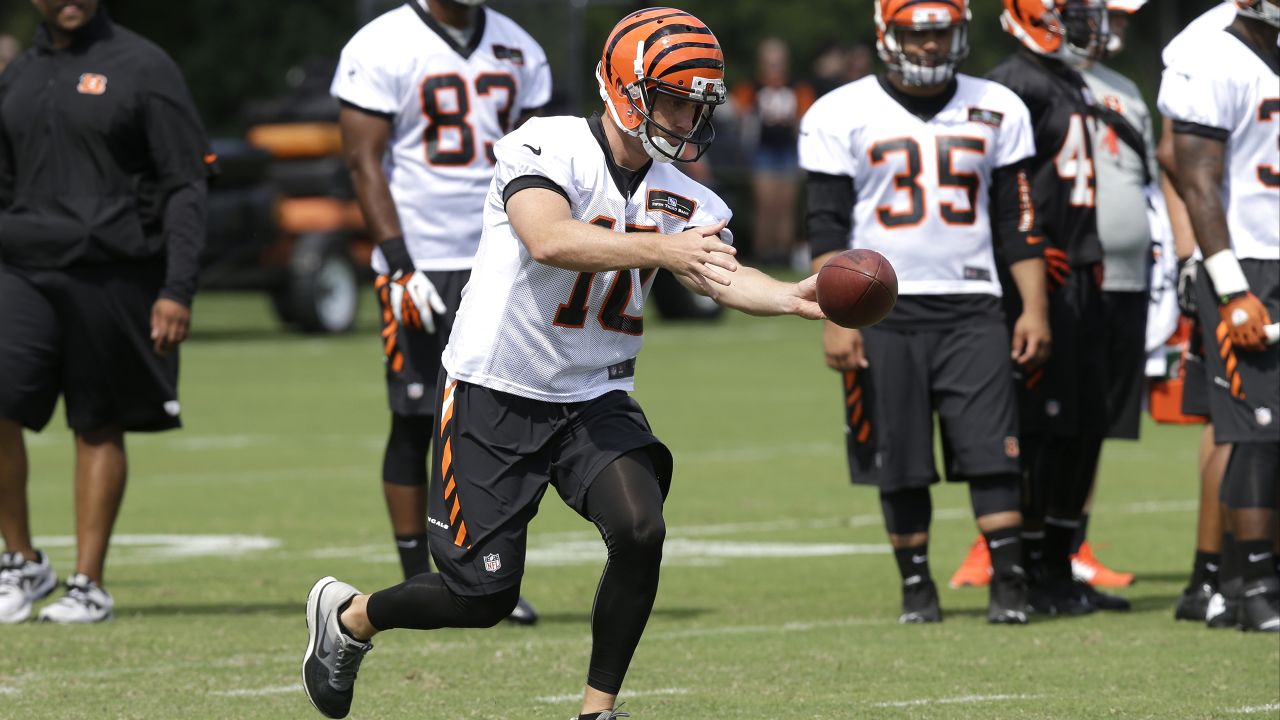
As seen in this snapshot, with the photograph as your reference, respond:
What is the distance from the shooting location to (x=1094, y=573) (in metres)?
9.29

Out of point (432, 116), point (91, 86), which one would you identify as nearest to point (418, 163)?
point (432, 116)

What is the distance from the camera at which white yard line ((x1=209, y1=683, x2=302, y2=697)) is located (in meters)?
6.77

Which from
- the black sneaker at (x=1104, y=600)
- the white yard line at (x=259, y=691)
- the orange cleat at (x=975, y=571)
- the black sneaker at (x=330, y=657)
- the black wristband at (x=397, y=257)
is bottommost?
the orange cleat at (x=975, y=571)

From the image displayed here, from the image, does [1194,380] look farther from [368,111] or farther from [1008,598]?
[368,111]

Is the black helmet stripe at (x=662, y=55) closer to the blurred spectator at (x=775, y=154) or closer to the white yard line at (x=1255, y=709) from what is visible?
the white yard line at (x=1255, y=709)

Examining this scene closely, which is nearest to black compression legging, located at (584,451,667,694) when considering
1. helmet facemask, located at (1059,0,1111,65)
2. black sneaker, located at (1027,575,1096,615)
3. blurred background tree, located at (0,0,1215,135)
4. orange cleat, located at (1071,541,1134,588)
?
black sneaker, located at (1027,575,1096,615)

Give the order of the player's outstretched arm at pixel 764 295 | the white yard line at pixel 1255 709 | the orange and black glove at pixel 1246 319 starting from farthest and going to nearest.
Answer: the orange and black glove at pixel 1246 319
the white yard line at pixel 1255 709
the player's outstretched arm at pixel 764 295

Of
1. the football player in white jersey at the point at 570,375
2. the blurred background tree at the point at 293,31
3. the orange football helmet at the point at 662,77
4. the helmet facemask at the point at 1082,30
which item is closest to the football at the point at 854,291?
the football player in white jersey at the point at 570,375

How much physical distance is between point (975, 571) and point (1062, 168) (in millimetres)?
1743

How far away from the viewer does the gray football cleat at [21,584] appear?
820 cm

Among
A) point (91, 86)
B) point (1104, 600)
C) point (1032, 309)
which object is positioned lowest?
point (1104, 600)

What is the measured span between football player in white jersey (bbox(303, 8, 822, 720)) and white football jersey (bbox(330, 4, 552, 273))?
7.38 ft

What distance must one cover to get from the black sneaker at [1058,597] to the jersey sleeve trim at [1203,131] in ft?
5.93

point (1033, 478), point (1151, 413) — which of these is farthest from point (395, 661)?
point (1151, 413)
